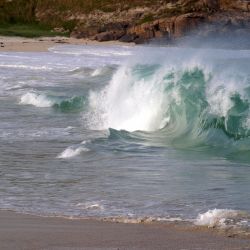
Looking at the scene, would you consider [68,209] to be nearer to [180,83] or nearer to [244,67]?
[180,83]

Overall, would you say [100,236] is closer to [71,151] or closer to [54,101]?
[71,151]

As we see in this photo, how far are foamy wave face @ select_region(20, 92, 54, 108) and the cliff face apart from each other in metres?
36.8

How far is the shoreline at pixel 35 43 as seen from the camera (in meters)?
51.0

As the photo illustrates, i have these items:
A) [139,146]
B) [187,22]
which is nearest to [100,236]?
[139,146]

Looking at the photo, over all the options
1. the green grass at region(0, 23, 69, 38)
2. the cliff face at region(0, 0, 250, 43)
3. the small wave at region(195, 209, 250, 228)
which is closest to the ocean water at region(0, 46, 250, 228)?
the small wave at region(195, 209, 250, 228)

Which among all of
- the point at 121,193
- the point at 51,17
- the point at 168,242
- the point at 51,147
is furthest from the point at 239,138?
Result: the point at 51,17

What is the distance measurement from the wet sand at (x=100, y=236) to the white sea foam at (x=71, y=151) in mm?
4054

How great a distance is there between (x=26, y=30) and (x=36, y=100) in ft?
149

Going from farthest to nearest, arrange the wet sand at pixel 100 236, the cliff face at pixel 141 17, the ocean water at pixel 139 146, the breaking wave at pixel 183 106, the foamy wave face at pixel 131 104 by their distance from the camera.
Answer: the cliff face at pixel 141 17, the foamy wave face at pixel 131 104, the breaking wave at pixel 183 106, the ocean water at pixel 139 146, the wet sand at pixel 100 236

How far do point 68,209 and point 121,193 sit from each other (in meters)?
0.97

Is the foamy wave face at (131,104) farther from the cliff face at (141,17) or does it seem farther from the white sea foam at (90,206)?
the cliff face at (141,17)

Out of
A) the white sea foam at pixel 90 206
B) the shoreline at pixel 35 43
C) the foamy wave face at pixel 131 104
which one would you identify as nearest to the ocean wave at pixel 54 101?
the foamy wave face at pixel 131 104

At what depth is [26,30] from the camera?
65688 millimetres

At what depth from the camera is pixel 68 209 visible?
884 cm
